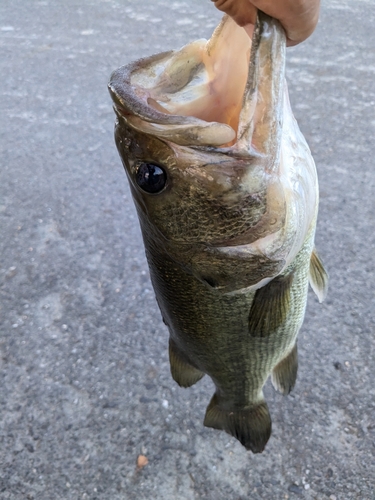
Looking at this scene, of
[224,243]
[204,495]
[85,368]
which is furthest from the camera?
[85,368]

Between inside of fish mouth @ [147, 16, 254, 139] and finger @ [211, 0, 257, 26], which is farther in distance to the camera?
inside of fish mouth @ [147, 16, 254, 139]

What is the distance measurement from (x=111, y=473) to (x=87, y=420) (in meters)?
0.23

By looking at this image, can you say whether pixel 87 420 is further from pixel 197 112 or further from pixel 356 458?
pixel 197 112

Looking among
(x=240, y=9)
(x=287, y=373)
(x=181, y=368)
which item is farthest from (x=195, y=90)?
(x=287, y=373)

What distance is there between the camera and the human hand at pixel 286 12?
0.66 m

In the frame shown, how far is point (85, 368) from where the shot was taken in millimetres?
1999

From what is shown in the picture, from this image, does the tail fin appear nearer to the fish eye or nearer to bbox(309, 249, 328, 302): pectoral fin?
bbox(309, 249, 328, 302): pectoral fin

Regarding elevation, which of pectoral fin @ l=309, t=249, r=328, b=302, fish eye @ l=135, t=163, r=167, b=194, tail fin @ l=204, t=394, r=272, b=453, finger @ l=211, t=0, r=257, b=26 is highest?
finger @ l=211, t=0, r=257, b=26

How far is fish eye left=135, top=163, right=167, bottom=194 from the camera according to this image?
31.1 inches

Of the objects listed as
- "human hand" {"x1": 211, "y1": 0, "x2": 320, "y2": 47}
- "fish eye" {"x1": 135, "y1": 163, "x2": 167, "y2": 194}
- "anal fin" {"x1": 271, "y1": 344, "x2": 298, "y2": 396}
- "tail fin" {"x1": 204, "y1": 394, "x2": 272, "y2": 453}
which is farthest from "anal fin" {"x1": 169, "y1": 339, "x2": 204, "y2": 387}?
"human hand" {"x1": 211, "y1": 0, "x2": 320, "y2": 47}

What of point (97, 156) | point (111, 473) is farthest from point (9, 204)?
point (111, 473)

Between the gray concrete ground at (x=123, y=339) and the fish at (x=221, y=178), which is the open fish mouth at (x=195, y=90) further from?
the gray concrete ground at (x=123, y=339)

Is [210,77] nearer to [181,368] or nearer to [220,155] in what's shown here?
[220,155]

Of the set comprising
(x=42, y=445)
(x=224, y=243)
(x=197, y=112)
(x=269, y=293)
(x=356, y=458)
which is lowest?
(x=42, y=445)
